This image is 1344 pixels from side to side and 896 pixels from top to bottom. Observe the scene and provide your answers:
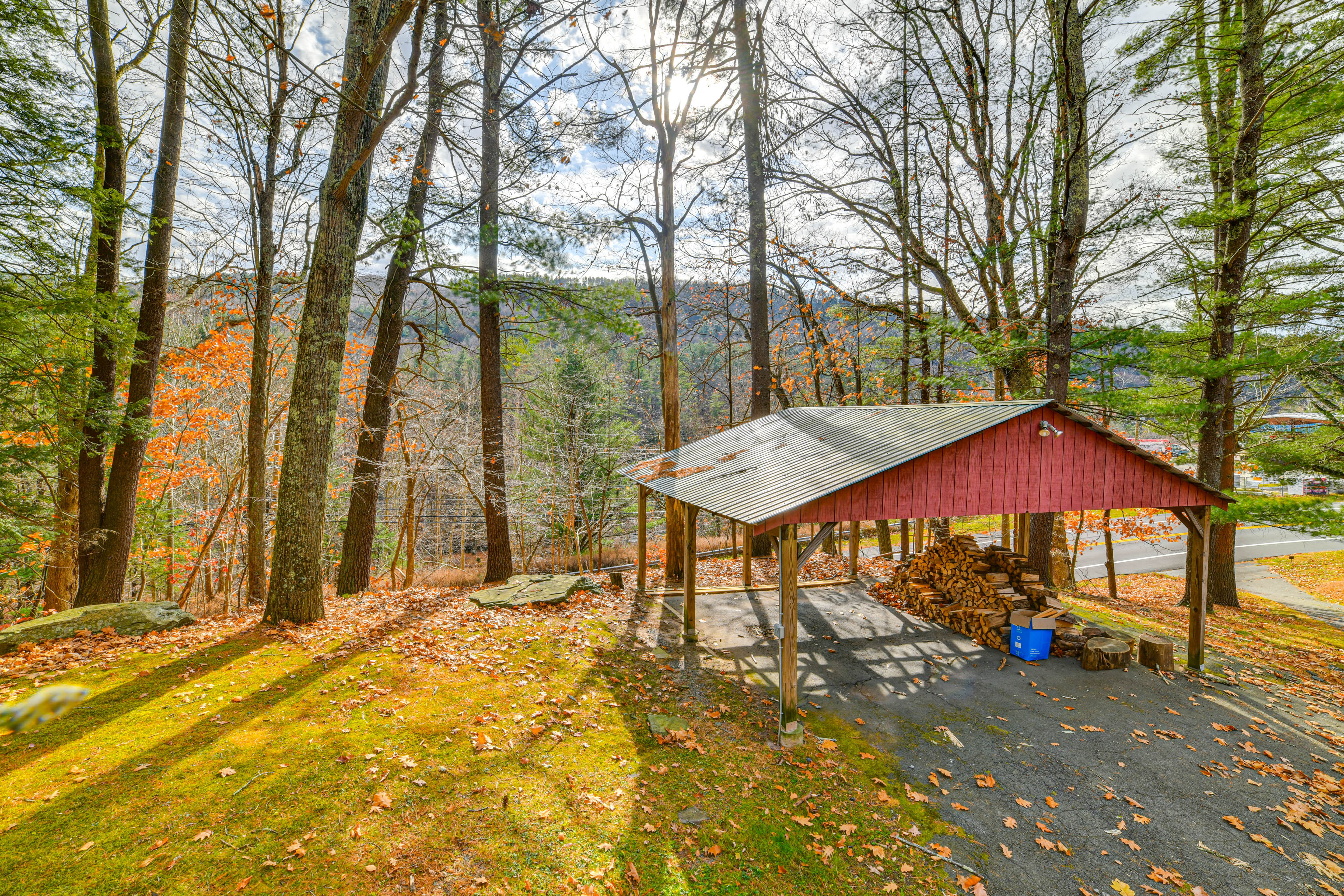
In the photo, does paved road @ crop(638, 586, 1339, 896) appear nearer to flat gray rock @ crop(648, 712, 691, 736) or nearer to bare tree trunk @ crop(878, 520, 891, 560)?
flat gray rock @ crop(648, 712, 691, 736)

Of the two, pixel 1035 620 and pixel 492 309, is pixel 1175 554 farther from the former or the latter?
pixel 492 309

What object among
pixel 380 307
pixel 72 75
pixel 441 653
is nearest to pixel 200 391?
pixel 380 307

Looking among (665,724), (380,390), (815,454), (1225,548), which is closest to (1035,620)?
(815,454)

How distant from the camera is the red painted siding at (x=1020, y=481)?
6.50 m

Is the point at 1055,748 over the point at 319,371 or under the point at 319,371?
under

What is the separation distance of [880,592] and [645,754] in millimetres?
7723

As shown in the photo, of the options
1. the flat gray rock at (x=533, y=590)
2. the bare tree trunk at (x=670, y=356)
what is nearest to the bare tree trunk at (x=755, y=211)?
the bare tree trunk at (x=670, y=356)

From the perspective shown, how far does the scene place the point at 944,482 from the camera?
264 inches

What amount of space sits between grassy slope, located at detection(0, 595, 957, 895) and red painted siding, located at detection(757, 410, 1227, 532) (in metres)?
2.71

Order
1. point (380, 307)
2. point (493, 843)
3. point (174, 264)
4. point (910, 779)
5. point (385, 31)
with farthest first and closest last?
point (380, 307)
point (174, 264)
point (385, 31)
point (910, 779)
point (493, 843)

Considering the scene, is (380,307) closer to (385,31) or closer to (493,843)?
(385,31)

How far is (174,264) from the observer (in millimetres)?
9445

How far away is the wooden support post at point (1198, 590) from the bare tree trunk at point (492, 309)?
11.6 metres

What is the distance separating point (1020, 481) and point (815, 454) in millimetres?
2595
